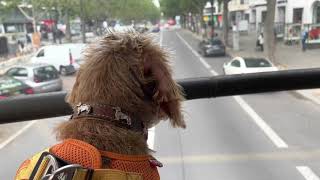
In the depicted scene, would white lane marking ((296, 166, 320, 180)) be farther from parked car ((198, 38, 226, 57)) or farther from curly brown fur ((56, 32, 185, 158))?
parked car ((198, 38, 226, 57))

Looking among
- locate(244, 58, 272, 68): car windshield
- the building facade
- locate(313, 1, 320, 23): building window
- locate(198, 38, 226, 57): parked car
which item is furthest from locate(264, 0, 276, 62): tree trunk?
locate(313, 1, 320, 23): building window

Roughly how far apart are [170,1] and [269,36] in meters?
47.0

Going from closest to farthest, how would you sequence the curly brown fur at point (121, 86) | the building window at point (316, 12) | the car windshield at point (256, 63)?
the curly brown fur at point (121, 86) < the car windshield at point (256, 63) < the building window at point (316, 12)

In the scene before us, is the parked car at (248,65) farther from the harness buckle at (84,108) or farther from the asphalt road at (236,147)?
the harness buckle at (84,108)

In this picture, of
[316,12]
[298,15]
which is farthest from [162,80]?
[298,15]

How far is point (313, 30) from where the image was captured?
2816 cm

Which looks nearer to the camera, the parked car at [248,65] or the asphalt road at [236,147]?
the asphalt road at [236,147]

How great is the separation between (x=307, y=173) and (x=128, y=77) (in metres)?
1.64

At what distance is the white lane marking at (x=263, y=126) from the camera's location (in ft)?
11.0

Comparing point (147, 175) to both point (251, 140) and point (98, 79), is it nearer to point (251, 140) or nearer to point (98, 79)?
point (98, 79)

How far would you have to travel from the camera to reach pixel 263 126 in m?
4.47

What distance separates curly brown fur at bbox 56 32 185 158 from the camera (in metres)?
1.13

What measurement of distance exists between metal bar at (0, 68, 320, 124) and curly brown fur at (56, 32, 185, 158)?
82cm

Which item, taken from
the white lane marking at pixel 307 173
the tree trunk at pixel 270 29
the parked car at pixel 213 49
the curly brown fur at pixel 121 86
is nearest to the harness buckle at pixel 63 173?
the curly brown fur at pixel 121 86
